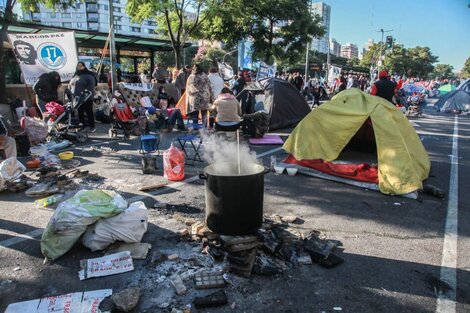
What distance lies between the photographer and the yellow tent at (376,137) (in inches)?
213

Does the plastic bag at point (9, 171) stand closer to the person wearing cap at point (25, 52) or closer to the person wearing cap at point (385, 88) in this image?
the person wearing cap at point (25, 52)

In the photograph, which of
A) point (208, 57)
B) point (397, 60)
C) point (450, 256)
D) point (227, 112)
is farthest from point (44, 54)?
point (397, 60)

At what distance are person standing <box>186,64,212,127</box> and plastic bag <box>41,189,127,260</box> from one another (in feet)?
21.0

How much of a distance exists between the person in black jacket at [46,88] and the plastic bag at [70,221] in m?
6.93

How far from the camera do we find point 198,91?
9.82m

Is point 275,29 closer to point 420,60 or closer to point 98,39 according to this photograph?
point 98,39

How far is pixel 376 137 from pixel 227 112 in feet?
10.3

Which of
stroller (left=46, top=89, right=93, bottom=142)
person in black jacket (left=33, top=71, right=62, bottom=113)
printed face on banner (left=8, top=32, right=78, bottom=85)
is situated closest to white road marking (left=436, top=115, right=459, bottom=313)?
stroller (left=46, top=89, right=93, bottom=142)

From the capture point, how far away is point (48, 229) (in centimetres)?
358

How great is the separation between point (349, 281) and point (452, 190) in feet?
12.2

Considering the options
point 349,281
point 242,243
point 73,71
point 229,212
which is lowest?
point 349,281

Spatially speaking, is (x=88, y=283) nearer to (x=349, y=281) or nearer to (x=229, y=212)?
(x=229, y=212)

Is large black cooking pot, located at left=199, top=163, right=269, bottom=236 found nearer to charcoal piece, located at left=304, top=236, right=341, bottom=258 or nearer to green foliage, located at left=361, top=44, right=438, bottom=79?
charcoal piece, located at left=304, top=236, right=341, bottom=258

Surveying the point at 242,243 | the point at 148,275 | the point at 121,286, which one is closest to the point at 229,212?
the point at 242,243
